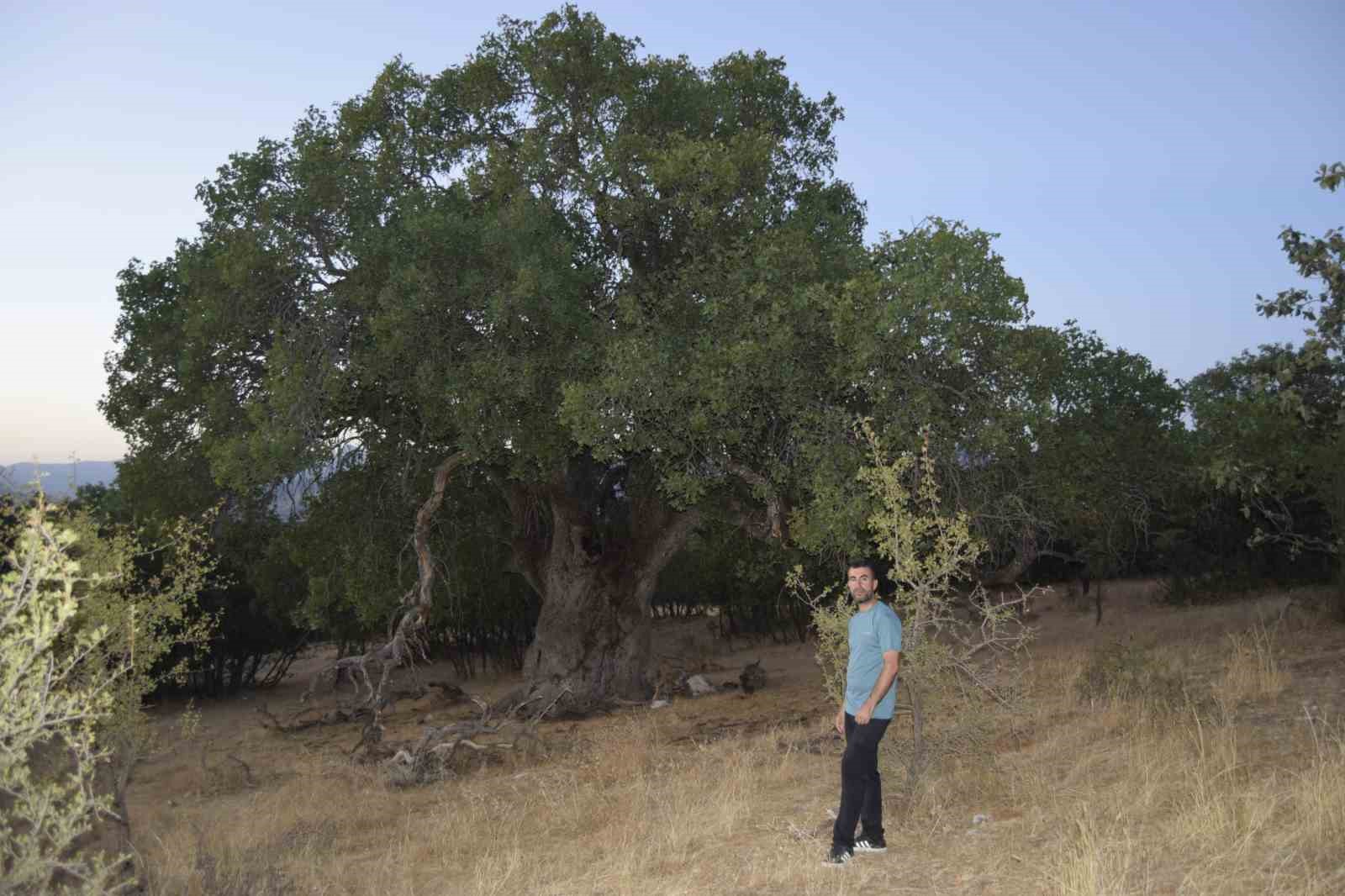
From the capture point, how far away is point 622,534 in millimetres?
21984

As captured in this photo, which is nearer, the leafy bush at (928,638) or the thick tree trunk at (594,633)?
the leafy bush at (928,638)

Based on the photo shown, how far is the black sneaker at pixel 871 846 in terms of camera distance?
7.70 m

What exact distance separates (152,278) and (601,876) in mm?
15659

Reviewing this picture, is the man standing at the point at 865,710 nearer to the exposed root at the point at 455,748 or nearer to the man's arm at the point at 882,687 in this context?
the man's arm at the point at 882,687

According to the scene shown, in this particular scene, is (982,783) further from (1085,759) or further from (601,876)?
(601,876)

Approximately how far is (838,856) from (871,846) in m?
0.33

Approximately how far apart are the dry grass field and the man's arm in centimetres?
107

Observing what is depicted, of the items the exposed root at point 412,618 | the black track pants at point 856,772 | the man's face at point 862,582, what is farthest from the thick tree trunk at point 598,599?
the black track pants at point 856,772

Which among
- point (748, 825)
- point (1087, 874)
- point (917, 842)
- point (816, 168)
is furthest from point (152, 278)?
point (1087, 874)

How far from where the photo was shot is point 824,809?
934 cm

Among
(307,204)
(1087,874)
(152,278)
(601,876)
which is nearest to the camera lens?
(1087,874)

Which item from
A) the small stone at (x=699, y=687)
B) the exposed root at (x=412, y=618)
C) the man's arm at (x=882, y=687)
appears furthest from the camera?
the small stone at (x=699, y=687)

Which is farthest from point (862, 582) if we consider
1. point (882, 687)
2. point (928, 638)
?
point (928, 638)

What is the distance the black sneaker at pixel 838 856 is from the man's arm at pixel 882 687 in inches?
36.8
